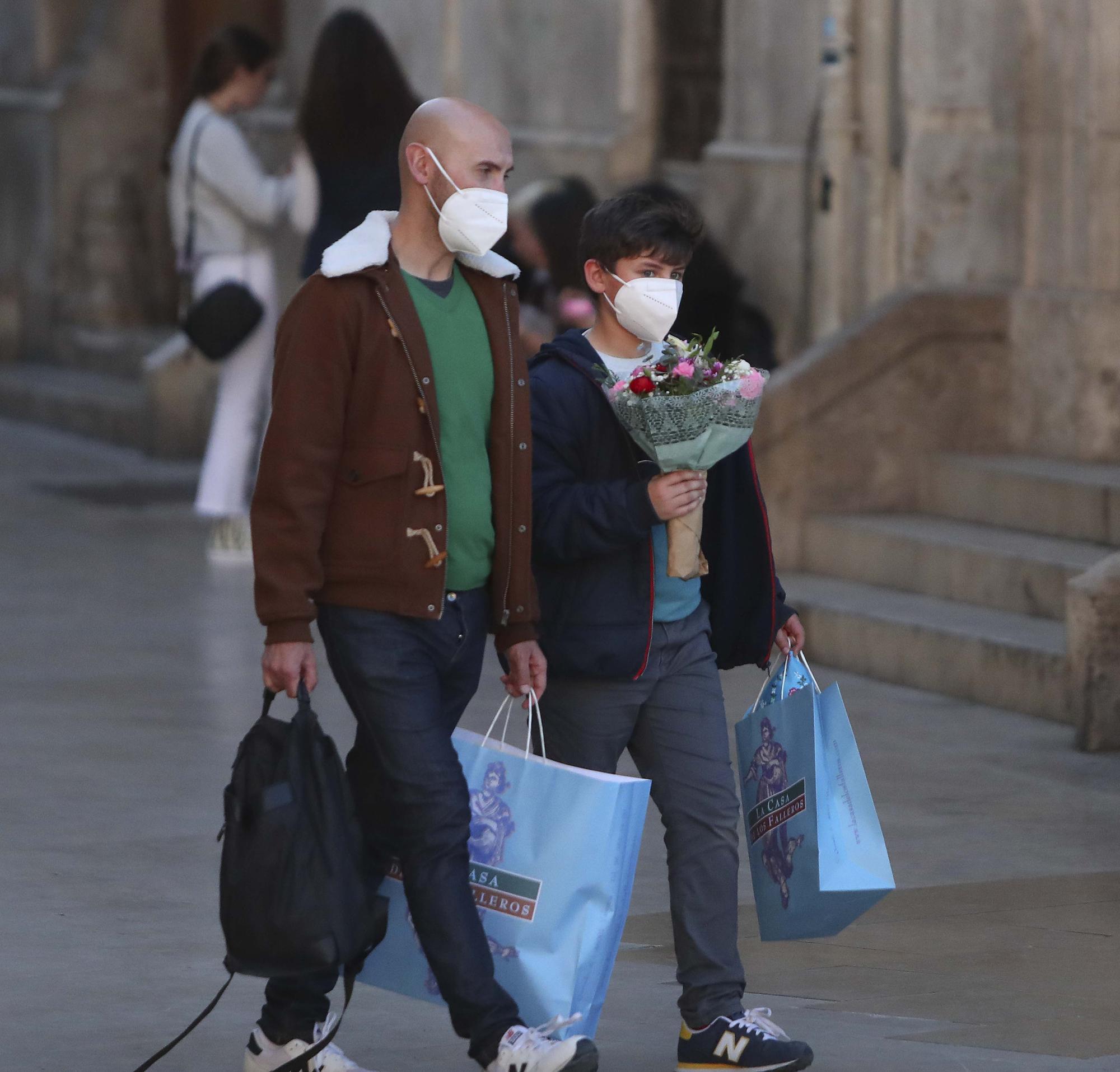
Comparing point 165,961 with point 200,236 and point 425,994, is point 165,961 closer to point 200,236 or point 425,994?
point 425,994

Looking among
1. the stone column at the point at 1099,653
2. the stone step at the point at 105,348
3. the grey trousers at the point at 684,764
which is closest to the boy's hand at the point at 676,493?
the grey trousers at the point at 684,764

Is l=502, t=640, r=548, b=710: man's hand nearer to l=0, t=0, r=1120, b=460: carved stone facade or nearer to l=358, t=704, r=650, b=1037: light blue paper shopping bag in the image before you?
l=358, t=704, r=650, b=1037: light blue paper shopping bag

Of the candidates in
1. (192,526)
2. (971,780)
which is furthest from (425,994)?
(192,526)

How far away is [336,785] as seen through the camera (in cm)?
461

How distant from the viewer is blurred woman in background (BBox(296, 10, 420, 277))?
34.5ft

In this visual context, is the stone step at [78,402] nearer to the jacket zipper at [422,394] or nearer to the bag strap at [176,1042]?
the bag strap at [176,1042]

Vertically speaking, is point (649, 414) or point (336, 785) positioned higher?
point (649, 414)

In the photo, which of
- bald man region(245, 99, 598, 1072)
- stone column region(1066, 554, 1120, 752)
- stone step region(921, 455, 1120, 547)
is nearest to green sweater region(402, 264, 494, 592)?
bald man region(245, 99, 598, 1072)

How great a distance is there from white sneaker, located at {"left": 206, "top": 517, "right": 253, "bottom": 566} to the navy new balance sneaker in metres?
6.95

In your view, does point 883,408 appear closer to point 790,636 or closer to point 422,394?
point 790,636

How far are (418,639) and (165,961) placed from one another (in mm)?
1377

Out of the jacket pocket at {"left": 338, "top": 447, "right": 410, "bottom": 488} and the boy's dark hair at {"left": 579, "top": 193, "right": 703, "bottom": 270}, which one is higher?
the boy's dark hair at {"left": 579, "top": 193, "right": 703, "bottom": 270}

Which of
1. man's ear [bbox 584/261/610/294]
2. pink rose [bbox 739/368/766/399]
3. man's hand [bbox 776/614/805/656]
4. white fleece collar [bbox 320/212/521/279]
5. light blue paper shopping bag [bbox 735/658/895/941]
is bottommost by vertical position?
light blue paper shopping bag [bbox 735/658/895/941]

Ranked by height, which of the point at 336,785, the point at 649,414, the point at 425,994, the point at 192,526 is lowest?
the point at 192,526
